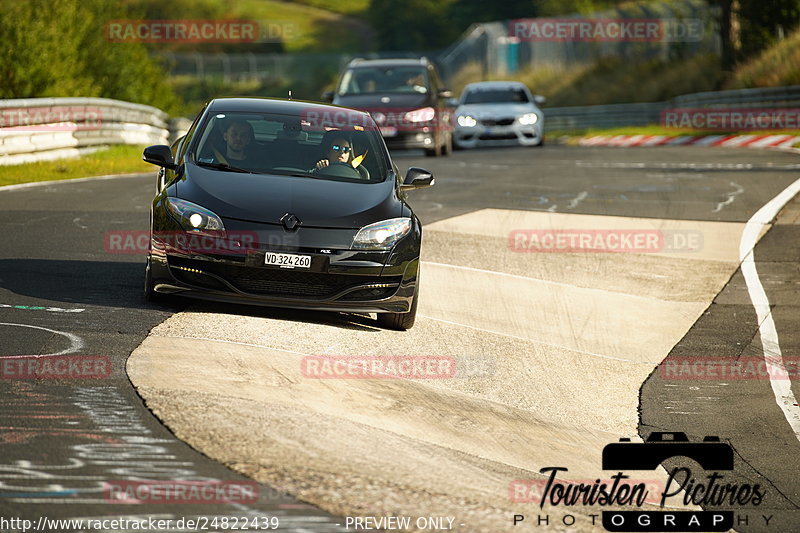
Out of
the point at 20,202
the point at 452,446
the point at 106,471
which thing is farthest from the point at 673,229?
the point at 106,471

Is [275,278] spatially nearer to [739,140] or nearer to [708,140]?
[739,140]

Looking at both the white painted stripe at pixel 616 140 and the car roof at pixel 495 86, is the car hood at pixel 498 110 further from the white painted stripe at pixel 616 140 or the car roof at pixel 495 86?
the white painted stripe at pixel 616 140

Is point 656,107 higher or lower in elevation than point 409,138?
higher

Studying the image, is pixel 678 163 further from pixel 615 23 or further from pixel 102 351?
pixel 615 23

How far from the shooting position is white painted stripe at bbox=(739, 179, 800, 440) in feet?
28.5

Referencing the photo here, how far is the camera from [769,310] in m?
11.5

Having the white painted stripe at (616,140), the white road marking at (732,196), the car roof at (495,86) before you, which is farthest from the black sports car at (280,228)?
the white painted stripe at (616,140)

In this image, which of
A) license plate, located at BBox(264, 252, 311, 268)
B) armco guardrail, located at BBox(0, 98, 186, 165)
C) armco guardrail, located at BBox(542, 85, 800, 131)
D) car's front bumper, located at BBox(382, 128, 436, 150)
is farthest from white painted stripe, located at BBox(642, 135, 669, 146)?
license plate, located at BBox(264, 252, 311, 268)

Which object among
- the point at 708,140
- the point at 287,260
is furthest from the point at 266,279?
the point at 708,140

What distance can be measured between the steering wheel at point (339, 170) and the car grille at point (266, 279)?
119 centimetres

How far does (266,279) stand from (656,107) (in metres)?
33.5

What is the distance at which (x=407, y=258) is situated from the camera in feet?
29.0

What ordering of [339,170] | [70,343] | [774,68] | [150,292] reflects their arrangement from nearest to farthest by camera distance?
[70,343] < [150,292] < [339,170] < [774,68]

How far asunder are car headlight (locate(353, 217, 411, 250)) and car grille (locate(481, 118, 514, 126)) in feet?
68.4
